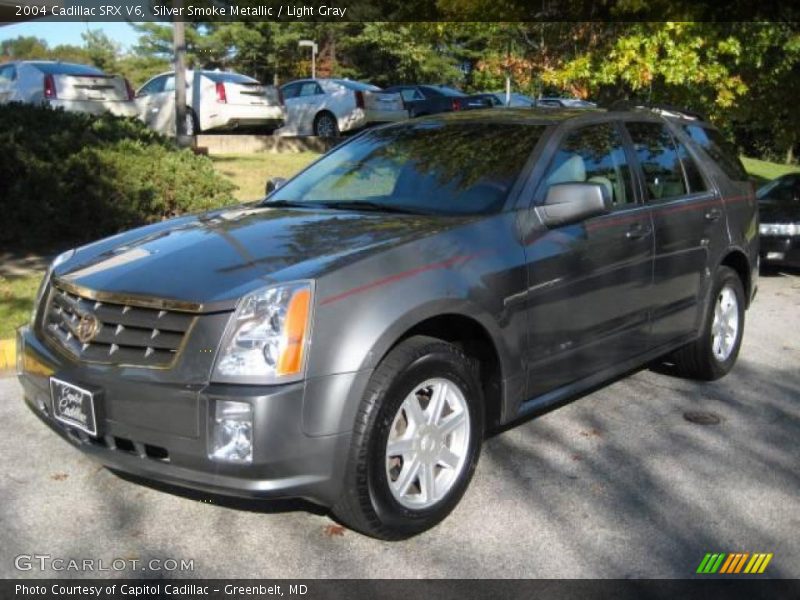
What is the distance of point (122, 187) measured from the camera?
9.10 meters

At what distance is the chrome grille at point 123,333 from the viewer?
10.7ft

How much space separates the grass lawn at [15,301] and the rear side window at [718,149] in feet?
15.9

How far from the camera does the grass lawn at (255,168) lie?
12.2 metres

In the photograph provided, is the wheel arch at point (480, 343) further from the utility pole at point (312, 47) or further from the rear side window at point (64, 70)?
the utility pole at point (312, 47)

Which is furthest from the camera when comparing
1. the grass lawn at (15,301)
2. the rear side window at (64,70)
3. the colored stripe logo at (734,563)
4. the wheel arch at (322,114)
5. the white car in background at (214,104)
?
the wheel arch at (322,114)

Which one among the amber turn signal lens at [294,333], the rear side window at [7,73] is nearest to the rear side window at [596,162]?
the amber turn signal lens at [294,333]

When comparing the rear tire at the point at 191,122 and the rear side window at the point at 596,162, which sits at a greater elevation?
the rear side window at the point at 596,162

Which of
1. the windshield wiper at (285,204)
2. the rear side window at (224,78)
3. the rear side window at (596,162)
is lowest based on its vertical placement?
the windshield wiper at (285,204)

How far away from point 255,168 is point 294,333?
431 inches

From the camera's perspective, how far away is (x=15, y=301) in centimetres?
693

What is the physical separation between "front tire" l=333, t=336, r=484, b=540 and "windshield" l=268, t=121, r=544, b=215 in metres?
0.89

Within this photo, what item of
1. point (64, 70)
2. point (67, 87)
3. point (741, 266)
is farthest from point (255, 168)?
point (741, 266)

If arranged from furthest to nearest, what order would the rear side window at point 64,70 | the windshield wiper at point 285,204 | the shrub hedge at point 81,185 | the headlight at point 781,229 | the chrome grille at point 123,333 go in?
1. the rear side window at point 64,70
2. the headlight at point 781,229
3. the shrub hedge at point 81,185
4. the windshield wiper at point 285,204
5. the chrome grille at point 123,333

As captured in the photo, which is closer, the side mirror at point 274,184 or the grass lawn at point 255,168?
the side mirror at point 274,184
